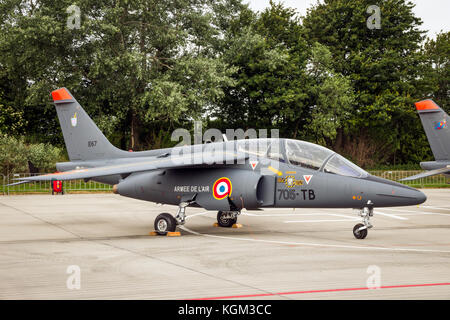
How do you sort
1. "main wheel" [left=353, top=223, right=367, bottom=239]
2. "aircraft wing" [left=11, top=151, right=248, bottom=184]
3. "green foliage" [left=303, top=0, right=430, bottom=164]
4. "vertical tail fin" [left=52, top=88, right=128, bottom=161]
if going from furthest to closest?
"green foliage" [left=303, top=0, right=430, bottom=164]
"vertical tail fin" [left=52, top=88, right=128, bottom=161]
"aircraft wing" [left=11, top=151, right=248, bottom=184]
"main wheel" [left=353, top=223, right=367, bottom=239]

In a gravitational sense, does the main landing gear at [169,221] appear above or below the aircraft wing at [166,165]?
below

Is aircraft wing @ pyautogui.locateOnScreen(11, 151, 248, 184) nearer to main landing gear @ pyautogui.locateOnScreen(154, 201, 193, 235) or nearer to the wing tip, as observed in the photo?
main landing gear @ pyautogui.locateOnScreen(154, 201, 193, 235)

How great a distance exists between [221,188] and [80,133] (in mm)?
5497

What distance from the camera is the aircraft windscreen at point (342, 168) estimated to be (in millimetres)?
11938

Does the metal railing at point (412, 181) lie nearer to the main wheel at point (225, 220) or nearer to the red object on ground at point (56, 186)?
the red object on ground at point (56, 186)

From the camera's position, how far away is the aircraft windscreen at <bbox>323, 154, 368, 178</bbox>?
11938 mm

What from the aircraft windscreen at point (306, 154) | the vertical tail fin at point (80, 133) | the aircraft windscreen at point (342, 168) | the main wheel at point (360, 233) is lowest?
the main wheel at point (360, 233)

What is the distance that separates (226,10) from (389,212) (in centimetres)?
2659

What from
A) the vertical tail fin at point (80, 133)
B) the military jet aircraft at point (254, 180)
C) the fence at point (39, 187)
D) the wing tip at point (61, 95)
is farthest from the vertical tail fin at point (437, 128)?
the fence at point (39, 187)

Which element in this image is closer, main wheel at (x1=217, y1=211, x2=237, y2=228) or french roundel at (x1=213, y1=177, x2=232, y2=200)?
french roundel at (x1=213, y1=177, x2=232, y2=200)

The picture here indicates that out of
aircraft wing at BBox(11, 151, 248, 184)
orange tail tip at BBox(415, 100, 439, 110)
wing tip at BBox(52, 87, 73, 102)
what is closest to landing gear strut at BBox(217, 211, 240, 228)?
aircraft wing at BBox(11, 151, 248, 184)
